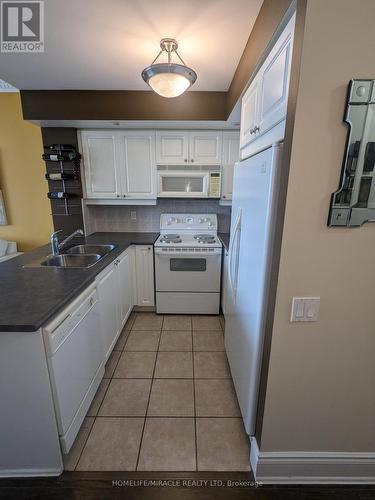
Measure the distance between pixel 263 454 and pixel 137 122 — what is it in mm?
2932

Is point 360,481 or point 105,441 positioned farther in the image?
point 105,441

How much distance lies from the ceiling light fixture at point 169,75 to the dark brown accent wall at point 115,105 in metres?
0.78

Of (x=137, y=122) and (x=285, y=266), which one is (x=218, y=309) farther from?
(x=137, y=122)

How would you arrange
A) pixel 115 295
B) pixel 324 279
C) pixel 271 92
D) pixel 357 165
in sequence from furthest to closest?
pixel 115 295, pixel 271 92, pixel 324 279, pixel 357 165

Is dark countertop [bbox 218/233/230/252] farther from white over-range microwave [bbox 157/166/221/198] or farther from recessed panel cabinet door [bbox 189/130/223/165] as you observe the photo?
recessed panel cabinet door [bbox 189/130/223/165]

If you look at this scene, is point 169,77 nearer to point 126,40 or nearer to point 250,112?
point 126,40

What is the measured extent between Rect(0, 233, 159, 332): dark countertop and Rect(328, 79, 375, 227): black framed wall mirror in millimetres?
A: 1396

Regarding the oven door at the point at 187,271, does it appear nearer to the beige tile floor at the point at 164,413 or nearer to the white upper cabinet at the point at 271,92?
the beige tile floor at the point at 164,413

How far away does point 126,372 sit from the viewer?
2.01 meters

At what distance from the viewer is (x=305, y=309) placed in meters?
1.06

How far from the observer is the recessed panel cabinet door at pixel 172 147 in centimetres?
273

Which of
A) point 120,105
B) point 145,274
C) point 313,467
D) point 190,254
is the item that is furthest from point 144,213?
point 313,467

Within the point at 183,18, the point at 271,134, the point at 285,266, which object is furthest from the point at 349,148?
the point at 183,18

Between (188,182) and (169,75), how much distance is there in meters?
1.39
